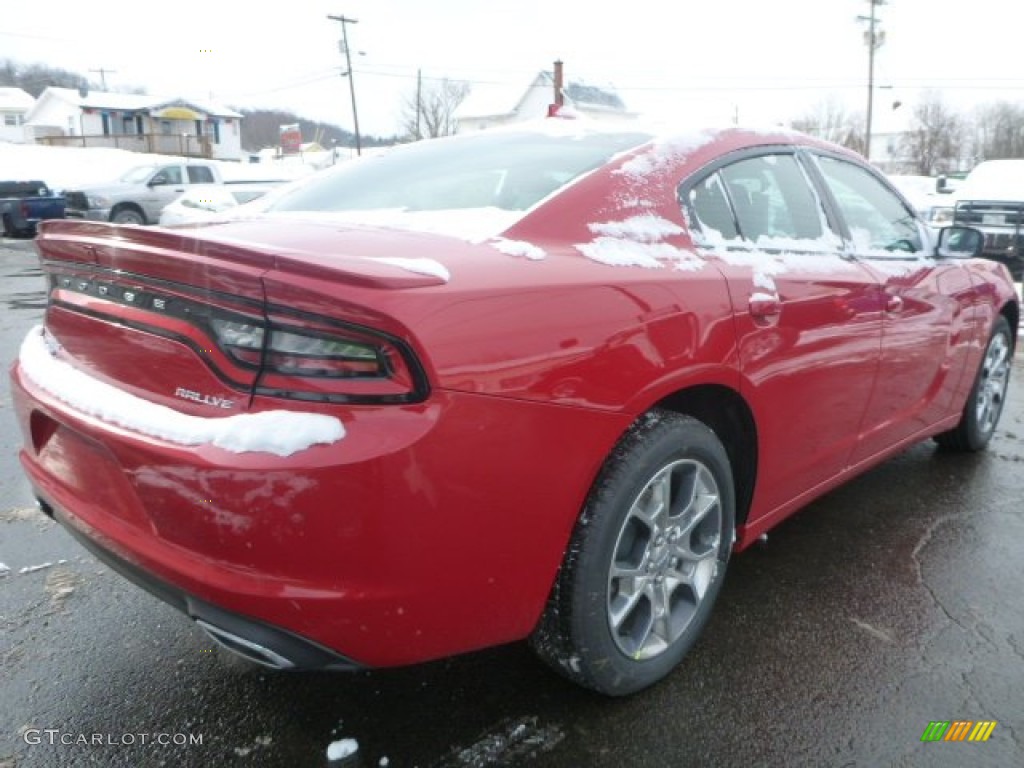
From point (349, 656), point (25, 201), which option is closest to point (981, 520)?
point (349, 656)

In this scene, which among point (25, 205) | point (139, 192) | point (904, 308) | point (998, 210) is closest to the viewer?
point (904, 308)

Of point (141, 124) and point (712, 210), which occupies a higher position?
point (141, 124)

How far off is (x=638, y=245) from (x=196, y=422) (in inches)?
47.3

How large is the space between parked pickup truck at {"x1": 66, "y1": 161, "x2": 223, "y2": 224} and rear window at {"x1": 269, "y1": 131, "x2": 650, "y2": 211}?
57.0 feet

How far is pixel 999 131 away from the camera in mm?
69750

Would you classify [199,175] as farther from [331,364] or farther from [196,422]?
[331,364]

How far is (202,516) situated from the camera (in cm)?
163

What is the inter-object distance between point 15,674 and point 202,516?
1.18m

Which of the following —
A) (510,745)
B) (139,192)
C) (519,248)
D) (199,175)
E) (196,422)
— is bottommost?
(510,745)

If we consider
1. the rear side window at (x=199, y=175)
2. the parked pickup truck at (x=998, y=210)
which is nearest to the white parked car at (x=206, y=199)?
the rear side window at (x=199, y=175)

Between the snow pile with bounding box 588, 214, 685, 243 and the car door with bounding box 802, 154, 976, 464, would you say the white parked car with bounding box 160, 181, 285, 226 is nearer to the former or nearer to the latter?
the car door with bounding box 802, 154, 976, 464

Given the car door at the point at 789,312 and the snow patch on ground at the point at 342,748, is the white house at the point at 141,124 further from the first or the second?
the snow patch on ground at the point at 342,748

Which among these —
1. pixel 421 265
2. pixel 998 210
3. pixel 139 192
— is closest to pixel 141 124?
pixel 139 192

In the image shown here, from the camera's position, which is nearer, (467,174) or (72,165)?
(467,174)
